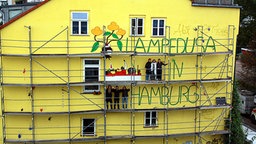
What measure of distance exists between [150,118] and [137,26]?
452 centimetres

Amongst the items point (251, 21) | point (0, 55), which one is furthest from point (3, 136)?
point (251, 21)

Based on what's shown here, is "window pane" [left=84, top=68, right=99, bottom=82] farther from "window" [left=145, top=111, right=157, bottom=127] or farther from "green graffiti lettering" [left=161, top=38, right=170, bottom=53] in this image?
"green graffiti lettering" [left=161, top=38, right=170, bottom=53]

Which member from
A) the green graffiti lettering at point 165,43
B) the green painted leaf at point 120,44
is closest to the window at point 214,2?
the green graffiti lettering at point 165,43

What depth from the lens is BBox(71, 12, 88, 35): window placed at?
58.2ft

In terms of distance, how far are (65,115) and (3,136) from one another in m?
2.97

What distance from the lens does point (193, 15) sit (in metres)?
18.8

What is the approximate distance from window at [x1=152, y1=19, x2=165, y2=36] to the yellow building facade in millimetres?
46

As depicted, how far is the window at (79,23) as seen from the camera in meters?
17.7

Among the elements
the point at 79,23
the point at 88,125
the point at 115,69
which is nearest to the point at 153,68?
the point at 115,69

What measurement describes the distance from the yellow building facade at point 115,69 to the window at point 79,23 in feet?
0.15

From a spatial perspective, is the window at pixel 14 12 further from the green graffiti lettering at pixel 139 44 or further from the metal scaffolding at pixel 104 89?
the green graffiti lettering at pixel 139 44

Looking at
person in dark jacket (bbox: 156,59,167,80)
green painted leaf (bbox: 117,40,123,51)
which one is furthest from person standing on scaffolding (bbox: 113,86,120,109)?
person in dark jacket (bbox: 156,59,167,80)

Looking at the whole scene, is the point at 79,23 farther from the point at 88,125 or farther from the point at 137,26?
the point at 88,125

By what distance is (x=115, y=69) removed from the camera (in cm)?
1841
